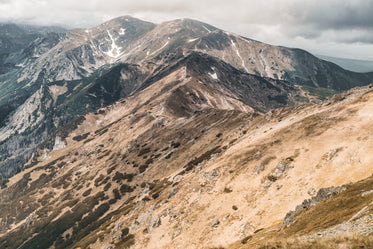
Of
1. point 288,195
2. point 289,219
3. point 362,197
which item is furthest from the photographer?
point 288,195

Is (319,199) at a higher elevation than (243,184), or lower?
higher

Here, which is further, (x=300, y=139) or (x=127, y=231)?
(x=127, y=231)

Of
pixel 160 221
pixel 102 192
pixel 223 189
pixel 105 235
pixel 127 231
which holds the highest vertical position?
pixel 223 189

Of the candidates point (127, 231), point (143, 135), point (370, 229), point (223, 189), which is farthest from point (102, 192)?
point (370, 229)

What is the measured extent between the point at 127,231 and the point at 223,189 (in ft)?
112

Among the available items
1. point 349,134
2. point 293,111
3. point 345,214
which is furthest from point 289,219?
point 293,111

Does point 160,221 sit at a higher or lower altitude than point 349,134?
lower

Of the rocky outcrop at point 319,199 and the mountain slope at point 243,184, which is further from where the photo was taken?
the mountain slope at point 243,184

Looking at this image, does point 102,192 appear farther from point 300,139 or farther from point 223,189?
point 300,139

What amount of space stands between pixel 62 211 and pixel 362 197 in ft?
524

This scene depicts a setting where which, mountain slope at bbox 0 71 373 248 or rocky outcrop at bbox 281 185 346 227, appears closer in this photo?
rocky outcrop at bbox 281 185 346 227

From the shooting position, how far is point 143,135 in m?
181

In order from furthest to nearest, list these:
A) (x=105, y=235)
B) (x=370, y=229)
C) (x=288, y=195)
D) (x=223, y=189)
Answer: (x=105, y=235)
(x=223, y=189)
(x=288, y=195)
(x=370, y=229)

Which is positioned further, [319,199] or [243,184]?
[243,184]
